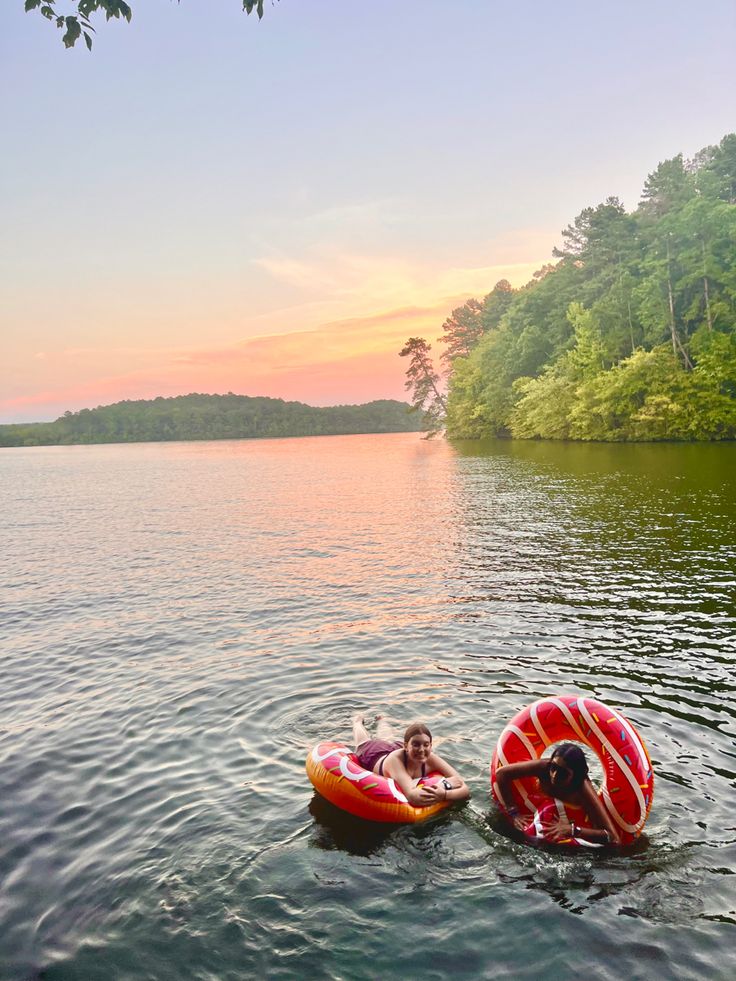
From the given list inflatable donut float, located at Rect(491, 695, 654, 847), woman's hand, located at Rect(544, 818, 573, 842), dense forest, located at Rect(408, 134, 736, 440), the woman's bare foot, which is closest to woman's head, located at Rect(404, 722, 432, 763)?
inflatable donut float, located at Rect(491, 695, 654, 847)

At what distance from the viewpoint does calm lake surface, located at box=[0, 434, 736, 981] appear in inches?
240

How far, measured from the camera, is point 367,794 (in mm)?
7844

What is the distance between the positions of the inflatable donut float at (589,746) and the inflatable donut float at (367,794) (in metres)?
0.94

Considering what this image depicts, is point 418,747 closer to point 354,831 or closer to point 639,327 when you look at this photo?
point 354,831

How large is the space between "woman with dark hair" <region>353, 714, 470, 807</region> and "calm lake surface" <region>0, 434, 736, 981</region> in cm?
31

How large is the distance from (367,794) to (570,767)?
2.24 metres

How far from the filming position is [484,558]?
22.7 m

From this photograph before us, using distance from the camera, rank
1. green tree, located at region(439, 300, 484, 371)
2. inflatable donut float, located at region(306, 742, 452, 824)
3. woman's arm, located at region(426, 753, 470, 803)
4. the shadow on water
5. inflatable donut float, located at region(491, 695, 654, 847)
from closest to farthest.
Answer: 1. inflatable donut float, located at region(491, 695, 654, 847)
2. the shadow on water
3. inflatable donut float, located at region(306, 742, 452, 824)
4. woman's arm, located at region(426, 753, 470, 803)
5. green tree, located at region(439, 300, 484, 371)

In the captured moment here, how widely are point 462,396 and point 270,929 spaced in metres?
103

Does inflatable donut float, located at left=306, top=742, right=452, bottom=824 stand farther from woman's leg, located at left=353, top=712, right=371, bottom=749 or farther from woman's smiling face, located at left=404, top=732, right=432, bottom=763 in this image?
woman's leg, located at left=353, top=712, right=371, bottom=749

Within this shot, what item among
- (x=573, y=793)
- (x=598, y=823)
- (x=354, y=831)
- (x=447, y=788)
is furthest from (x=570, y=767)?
(x=354, y=831)

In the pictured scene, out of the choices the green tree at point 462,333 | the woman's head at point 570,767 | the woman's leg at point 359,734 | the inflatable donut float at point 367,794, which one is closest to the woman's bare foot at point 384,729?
the woman's leg at point 359,734

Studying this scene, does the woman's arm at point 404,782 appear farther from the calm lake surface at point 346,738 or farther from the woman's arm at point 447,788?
the calm lake surface at point 346,738

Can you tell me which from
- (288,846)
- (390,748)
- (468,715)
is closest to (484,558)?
(468,715)
